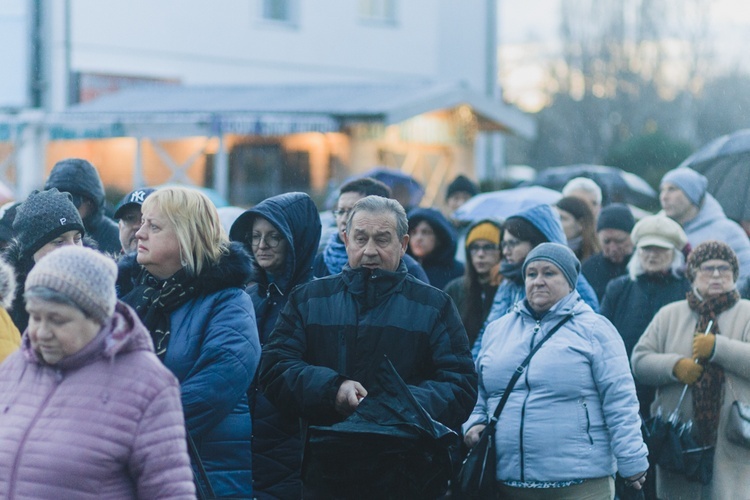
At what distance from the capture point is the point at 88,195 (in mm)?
6941

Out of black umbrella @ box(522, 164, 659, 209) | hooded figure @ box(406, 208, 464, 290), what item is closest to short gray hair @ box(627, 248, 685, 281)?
hooded figure @ box(406, 208, 464, 290)

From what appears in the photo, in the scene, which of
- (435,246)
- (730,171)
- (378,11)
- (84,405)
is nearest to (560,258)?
(435,246)

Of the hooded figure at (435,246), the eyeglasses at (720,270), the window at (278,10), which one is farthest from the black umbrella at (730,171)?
the window at (278,10)

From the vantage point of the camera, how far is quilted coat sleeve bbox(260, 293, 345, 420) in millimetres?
4578

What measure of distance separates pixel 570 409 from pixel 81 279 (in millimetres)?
2740

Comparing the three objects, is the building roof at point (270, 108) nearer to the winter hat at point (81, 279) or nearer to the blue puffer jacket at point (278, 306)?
the blue puffer jacket at point (278, 306)

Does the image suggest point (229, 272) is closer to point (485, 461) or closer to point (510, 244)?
point (485, 461)

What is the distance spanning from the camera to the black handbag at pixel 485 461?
18.6ft

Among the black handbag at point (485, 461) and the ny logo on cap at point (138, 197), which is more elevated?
the ny logo on cap at point (138, 197)

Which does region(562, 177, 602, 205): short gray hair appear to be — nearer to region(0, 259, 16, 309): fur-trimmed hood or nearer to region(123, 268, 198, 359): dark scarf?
region(123, 268, 198, 359): dark scarf

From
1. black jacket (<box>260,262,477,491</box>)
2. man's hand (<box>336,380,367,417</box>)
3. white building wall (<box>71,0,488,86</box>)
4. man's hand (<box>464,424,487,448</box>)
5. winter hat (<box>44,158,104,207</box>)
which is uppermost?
white building wall (<box>71,0,488,86</box>)

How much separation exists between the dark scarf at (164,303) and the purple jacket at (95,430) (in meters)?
0.91

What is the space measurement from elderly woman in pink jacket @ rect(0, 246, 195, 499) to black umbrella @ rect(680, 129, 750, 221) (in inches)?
294

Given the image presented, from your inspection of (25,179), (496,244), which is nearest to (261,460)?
(496,244)
